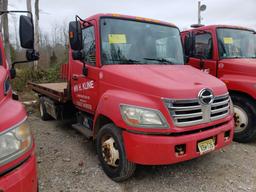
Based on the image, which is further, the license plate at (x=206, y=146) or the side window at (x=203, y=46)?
the side window at (x=203, y=46)

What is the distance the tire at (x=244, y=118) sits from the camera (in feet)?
15.4

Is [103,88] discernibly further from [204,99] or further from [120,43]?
[204,99]

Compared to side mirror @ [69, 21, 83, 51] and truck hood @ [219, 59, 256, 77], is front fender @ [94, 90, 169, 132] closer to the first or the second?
side mirror @ [69, 21, 83, 51]

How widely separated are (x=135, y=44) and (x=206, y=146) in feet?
6.05

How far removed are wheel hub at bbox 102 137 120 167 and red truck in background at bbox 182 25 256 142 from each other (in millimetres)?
2741

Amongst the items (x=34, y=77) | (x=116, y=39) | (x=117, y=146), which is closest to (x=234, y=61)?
(x=116, y=39)

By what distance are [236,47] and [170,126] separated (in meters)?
3.47

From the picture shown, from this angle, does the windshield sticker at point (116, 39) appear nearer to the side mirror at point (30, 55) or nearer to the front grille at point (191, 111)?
the side mirror at point (30, 55)

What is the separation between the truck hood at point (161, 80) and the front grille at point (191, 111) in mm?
76

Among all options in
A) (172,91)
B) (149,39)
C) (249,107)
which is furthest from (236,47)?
(172,91)

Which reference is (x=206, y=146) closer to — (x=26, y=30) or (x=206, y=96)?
(x=206, y=96)

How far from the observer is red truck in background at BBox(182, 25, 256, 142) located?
4.71m

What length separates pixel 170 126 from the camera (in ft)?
9.16

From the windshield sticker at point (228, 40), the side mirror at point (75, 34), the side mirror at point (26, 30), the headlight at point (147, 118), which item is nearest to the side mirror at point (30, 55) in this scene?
the side mirror at point (26, 30)
